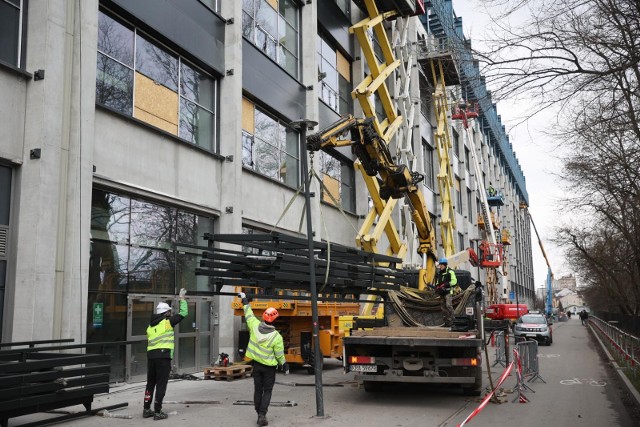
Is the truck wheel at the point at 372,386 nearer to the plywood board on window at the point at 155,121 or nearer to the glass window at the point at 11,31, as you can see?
the plywood board on window at the point at 155,121

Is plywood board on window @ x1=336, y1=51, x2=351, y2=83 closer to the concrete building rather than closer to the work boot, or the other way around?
the concrete building

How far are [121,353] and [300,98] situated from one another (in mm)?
12318

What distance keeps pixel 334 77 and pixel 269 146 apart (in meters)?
7.40

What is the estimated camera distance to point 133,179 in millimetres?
13766

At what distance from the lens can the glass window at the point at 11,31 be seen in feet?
37.0

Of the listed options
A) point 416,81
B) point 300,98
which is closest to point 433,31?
point 416,81

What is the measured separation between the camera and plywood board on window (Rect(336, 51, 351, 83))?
27.1 meters

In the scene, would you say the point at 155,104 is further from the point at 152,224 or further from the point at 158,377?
the point at 158,377

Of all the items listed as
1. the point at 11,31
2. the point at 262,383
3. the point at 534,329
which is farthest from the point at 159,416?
the point at 534,329

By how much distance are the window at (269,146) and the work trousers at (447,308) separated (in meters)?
8.31

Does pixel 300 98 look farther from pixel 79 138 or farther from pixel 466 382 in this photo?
pixel 466 382

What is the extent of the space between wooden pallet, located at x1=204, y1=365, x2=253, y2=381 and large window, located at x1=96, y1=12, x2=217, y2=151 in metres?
6.15

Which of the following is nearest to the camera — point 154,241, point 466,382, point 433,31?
point 466,382

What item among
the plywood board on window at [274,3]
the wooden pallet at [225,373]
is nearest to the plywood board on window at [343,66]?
the plywood board on window at [274,3]
